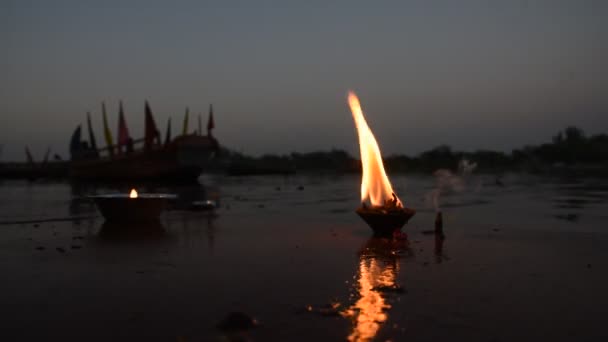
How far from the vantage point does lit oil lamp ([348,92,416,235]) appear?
1092cm

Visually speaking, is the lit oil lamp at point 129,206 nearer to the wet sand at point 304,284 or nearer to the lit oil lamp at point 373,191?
the wet sand at point 304,284

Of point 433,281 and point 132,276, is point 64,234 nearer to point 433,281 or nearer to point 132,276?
point 132,276

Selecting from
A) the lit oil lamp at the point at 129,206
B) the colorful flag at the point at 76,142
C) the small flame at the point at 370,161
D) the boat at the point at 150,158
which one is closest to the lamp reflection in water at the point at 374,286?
the small flame at the point at 370,161

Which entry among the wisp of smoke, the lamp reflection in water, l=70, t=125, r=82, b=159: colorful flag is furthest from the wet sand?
l=70, t=125, r=82, b=159: colorful flag

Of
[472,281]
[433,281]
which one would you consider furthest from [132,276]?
[472,281]

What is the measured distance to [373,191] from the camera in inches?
466

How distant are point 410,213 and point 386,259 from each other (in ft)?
7.80

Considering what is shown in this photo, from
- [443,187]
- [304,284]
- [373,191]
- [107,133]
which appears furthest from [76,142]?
[304,284]

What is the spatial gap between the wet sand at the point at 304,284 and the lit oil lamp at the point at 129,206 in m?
1.13

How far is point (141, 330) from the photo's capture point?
201 inches

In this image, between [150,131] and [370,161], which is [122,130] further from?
[370,161]

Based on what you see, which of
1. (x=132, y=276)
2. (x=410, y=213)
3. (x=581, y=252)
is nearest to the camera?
(x=132, y=276)

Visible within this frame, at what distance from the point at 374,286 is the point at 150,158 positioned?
5018 cm

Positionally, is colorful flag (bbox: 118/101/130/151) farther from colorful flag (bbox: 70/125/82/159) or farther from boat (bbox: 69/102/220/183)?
colorful flag (bbox: 70/125/82/159)
